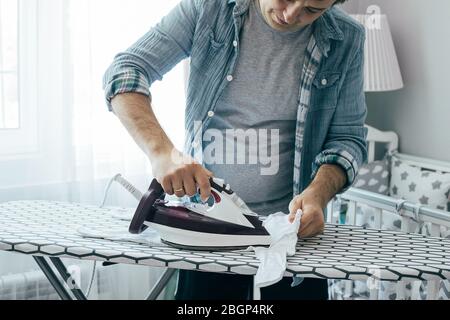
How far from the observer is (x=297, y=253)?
124 cm

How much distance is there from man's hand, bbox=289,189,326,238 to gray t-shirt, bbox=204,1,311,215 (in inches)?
6.2

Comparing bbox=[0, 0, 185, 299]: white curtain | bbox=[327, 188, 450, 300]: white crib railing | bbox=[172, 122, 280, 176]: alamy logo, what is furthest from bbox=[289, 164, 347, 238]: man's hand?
bbox=[0, 0, 185, 299]: white curtain

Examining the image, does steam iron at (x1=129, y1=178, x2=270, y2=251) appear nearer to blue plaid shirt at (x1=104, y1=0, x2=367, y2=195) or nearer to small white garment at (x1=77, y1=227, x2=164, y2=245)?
small white garment at (x1=77, y1=227, x2=164, y2=245)

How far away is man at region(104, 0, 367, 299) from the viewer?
145 centimetres

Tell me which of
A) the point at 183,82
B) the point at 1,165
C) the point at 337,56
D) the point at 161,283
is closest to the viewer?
the point at 161,283

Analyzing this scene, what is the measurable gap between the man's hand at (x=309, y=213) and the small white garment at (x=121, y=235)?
280 millimetres

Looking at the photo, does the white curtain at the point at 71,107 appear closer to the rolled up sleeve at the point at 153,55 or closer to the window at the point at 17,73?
the window at the point at 17,73

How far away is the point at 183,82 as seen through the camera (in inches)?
91.1

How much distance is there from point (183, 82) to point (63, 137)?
462 mm

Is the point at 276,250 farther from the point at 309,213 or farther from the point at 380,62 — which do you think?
the point at 380,62

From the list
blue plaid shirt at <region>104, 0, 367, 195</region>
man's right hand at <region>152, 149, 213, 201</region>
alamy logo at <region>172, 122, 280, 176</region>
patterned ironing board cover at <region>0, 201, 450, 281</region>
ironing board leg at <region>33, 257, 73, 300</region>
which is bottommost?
ironing board leg at <region>33, 257, 73, 300</region>
